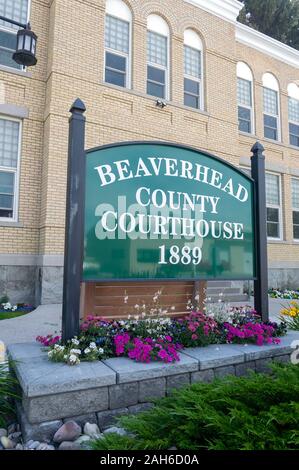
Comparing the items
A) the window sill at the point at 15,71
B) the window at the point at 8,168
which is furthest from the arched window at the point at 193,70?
the window at the point at 8,168

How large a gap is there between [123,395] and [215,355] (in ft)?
3.52

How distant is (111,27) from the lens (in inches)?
390

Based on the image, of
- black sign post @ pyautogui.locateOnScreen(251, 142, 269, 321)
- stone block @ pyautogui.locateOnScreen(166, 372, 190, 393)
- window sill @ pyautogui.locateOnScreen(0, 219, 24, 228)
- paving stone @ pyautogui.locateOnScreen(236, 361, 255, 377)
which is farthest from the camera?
window sill @ pyautogui.locateOnScreen(0, 219, 24, 228)

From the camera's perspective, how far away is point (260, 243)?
4.73m

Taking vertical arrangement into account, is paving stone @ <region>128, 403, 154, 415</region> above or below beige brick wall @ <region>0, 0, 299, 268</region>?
below

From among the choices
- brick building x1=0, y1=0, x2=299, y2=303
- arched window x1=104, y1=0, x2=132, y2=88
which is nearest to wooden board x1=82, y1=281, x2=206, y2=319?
brick building x1=0, y1=0, x2=299, y2=303

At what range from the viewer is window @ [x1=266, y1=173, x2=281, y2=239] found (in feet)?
46.2

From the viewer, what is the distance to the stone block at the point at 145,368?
2838 millimetres

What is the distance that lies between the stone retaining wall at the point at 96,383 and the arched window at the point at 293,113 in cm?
1450

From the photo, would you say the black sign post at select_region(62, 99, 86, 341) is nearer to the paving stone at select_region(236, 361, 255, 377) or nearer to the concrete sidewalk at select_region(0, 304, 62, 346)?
the paving stone at select_region(236, 361, 255, 377)

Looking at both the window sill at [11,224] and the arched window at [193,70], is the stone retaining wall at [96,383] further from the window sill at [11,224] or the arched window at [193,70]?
the arched window at [193,70]

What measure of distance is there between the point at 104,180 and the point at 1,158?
20.0ft

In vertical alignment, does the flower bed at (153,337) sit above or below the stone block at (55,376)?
above

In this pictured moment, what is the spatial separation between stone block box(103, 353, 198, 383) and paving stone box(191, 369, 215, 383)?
0.07m
